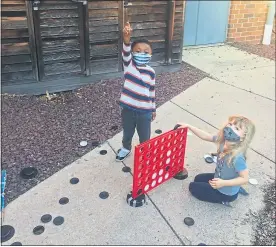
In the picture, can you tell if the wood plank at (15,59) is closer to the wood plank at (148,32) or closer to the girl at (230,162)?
Answer: the wood plank at (148,32)

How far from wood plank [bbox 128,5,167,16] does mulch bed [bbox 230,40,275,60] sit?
2.87 m

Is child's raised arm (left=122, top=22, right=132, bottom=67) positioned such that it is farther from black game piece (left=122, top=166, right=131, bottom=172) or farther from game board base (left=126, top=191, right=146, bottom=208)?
game board base (left=126, top=191, right=146, bottom=208)

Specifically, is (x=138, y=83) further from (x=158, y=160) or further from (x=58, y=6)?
(x=58, y=6)

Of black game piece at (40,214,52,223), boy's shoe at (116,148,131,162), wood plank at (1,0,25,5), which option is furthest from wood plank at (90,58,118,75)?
black game piece at (40,214,52,223)

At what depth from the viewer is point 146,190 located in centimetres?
302

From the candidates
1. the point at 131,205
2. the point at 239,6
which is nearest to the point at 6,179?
the point at 131,205

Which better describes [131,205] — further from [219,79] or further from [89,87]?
[219,79]

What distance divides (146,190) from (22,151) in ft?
4.76

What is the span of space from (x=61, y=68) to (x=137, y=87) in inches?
99.1

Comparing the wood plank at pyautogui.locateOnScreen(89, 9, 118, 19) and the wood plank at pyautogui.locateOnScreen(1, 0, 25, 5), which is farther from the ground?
the wood plank at pyautogui.locateOnScreen(1, 0, 25, 5)

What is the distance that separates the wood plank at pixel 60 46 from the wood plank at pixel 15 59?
0.27 m

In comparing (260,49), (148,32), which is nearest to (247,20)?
(260,49)

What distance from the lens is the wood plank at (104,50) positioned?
17.5ft

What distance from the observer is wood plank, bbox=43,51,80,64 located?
504 cm
